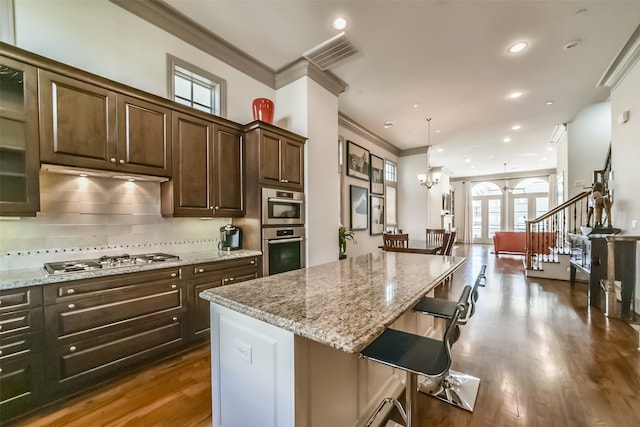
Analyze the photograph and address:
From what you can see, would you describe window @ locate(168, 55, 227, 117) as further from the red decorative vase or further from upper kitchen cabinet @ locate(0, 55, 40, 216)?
upper kitchen cabinet @ locate(0, 55, 40, 216)

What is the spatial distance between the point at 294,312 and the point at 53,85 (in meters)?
2.38

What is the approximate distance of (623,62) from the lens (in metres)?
3.34

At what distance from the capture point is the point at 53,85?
6.07 ft

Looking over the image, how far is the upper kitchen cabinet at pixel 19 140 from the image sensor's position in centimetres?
173

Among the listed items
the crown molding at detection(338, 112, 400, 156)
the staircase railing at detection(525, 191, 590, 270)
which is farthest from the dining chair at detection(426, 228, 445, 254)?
the crown molding at detection(338, 112, 400, 156)

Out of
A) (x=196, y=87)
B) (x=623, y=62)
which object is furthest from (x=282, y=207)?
(x=623, y=62)

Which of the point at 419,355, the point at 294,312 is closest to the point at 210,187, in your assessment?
the point at 294,312

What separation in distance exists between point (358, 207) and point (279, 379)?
4870 mm

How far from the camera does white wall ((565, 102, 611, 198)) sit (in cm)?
516

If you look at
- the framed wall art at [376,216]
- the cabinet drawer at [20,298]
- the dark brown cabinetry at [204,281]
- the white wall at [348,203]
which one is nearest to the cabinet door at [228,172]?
the dark brown cabinetry at [204,281]

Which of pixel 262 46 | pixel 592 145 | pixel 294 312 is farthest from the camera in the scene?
pixel 592 145

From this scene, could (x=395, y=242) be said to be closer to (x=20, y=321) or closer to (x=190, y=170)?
(x=190, y=170)

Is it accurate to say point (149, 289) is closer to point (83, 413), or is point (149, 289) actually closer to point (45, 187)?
point (83, 413)

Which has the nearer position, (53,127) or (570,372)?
(53,127)
